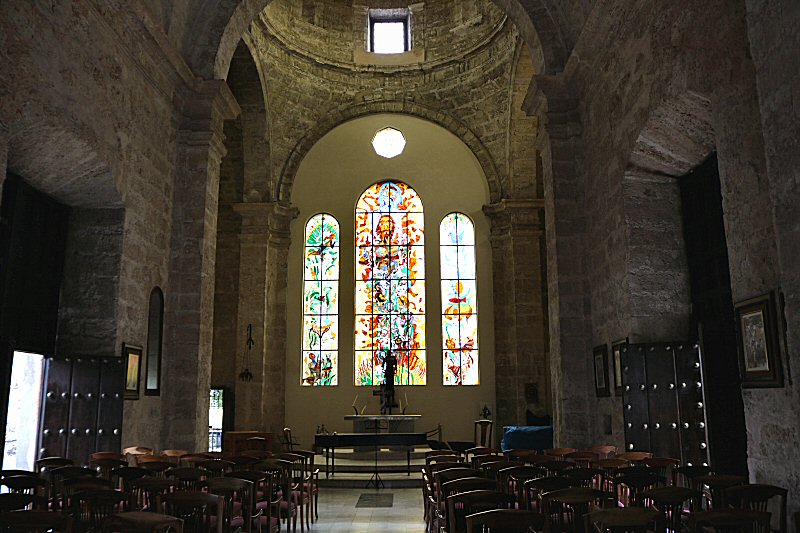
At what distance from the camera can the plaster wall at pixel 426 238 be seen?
647 inches

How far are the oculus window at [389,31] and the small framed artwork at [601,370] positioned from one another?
428 inches

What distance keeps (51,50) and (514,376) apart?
11955 millimetres


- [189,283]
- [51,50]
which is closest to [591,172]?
[189,283]

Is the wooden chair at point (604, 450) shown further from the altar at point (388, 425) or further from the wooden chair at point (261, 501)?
the altar at point (388, 425)

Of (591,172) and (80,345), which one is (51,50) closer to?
(80,345)

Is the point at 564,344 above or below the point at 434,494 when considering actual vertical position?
above

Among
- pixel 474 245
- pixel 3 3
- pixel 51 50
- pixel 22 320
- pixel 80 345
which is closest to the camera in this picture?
pixel 3 3

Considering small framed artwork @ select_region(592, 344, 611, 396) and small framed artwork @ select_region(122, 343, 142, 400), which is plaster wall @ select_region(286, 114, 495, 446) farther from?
small framed artwork @ select_region(122, 343, 142, 400)

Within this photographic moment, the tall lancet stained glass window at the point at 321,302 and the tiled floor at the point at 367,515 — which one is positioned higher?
the tall lancet stained glass window at the point at 321,302

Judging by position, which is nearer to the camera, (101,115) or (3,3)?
(3,3)

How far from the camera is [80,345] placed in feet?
26.8

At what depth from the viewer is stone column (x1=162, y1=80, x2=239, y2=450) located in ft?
30.5

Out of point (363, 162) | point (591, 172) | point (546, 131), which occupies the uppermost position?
point (363, 162)

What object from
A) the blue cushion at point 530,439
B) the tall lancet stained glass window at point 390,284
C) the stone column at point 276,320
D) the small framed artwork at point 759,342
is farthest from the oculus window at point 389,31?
the small framed artwork at point 759,342
